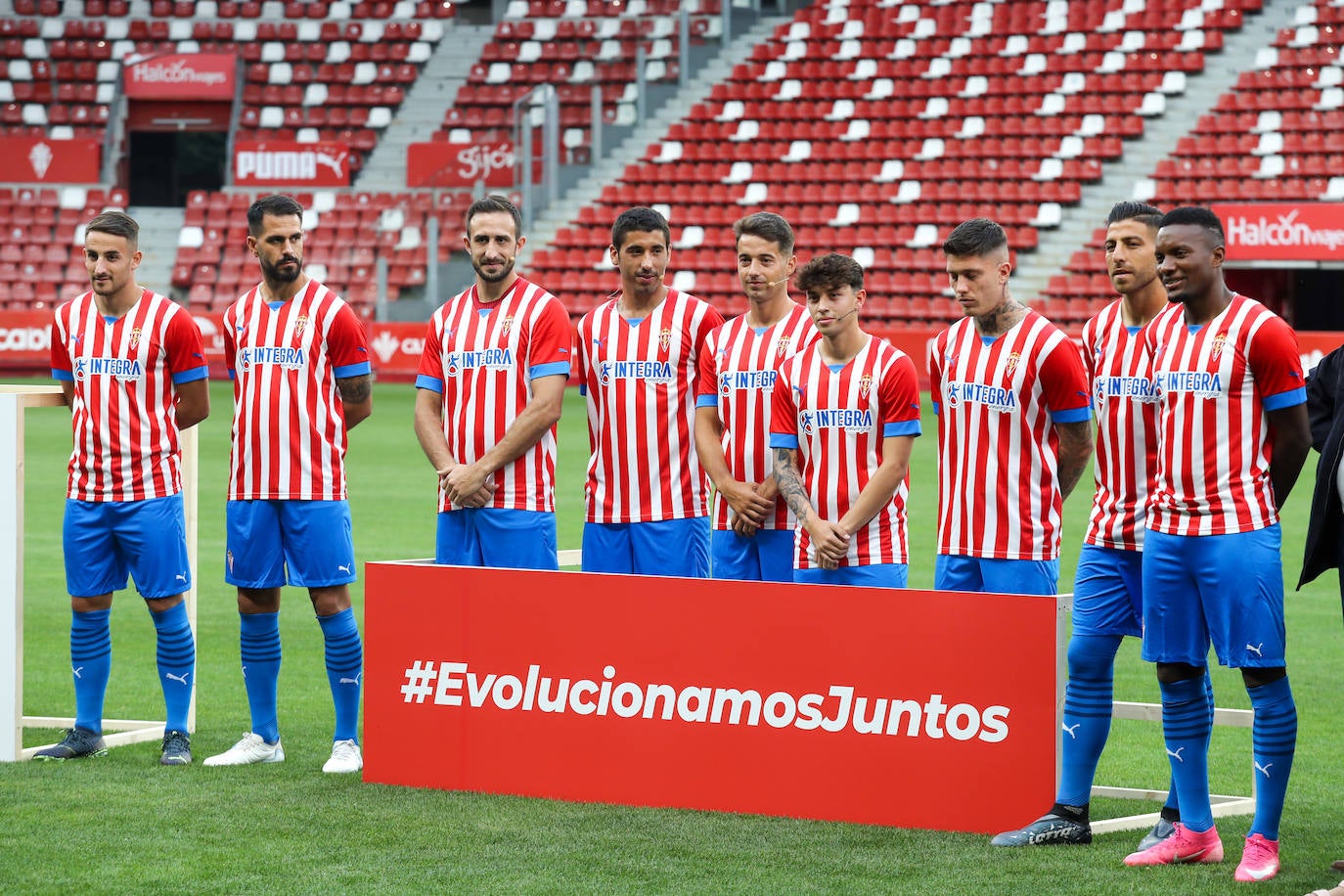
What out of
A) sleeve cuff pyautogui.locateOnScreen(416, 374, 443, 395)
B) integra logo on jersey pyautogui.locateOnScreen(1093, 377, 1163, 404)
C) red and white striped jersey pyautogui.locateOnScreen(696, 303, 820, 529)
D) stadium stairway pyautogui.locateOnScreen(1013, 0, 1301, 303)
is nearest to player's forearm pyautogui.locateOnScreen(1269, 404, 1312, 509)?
integra logo on jersey pyautogui.locateOnScreen(1093, 377, 1163, 404)

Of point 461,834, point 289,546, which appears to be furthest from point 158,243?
point 461,834

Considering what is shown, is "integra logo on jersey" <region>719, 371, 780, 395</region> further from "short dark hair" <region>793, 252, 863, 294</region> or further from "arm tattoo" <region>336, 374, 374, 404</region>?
"arm tattoo" <region>336, 374, 374, 404</region>

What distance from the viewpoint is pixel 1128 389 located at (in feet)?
16.7

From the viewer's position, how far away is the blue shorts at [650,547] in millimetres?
6477

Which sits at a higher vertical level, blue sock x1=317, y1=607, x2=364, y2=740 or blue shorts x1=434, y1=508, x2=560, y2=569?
blue shorts x1=434, y1=508, x2=560, y2=569

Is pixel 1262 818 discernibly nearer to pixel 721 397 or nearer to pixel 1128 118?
pixel 721 397

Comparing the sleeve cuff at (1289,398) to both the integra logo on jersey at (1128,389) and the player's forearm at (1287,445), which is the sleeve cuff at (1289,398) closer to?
the player's forearm at (1287,445)

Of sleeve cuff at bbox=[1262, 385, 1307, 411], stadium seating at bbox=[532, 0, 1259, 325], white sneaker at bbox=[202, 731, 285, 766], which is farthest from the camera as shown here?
stadium seating at bbox=[532, 0, 1259, 325]

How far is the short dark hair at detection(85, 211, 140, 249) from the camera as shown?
6.44 metres

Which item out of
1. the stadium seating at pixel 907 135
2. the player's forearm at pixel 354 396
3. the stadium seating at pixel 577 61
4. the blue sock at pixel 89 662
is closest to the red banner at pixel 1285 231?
the stadium seating at pixel 907 135

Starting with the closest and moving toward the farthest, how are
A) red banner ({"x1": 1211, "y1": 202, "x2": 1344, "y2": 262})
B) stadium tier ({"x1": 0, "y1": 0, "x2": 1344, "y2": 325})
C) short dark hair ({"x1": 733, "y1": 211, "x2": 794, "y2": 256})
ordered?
short dark hair ({"x1": 733, "y1": 211, "x2": 794, "y2": 256})
red banner ({"x1": 1211, "y1": 202, "x2": 1344, "y2": 262})
stadium tier ({"x1": 0, "y1": 0, "x2": 1344, "y2": 325})

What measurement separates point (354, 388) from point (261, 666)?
1.02 meters

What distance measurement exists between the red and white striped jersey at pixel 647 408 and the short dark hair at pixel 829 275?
66 cm

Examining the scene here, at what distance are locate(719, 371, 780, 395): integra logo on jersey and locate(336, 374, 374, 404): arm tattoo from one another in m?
1.24
